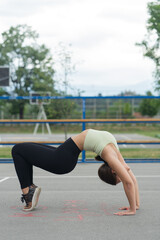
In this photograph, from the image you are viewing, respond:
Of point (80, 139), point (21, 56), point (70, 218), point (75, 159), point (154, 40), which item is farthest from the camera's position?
point (21, 56)

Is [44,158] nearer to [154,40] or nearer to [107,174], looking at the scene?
[107,174]

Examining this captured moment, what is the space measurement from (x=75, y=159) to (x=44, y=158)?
1.14 ft

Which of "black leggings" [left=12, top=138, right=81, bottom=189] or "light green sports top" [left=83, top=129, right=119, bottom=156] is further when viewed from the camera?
"black leggings" [left=12, top=138, right=81, bottom=189]

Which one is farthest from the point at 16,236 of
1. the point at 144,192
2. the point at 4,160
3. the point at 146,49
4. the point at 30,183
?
the point at 146,49

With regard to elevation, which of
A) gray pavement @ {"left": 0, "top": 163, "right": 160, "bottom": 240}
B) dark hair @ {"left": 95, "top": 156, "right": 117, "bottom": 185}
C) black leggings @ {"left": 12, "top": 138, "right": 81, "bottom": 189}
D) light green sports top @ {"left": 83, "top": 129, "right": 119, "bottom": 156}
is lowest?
gray pavement @ {"left": 0, "top": 163, "right": 160, "bottom": 240}

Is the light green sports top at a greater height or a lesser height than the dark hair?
greater

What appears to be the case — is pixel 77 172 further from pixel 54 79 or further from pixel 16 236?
pixel 54 79

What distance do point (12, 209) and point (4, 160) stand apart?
214 inches

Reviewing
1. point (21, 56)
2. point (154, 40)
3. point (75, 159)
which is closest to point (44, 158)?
point (75, 159)

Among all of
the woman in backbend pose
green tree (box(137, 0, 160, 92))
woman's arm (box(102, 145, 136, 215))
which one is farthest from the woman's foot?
green tree (box(137, 0, 160, 92))

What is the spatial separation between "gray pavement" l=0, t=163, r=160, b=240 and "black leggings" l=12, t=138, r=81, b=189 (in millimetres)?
449

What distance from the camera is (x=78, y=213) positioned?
15.6 feet

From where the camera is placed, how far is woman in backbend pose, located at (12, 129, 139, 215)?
181 inches

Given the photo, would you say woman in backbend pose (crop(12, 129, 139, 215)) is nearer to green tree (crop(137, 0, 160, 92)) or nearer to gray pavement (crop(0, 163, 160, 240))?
gray pavement (crop(0, 163, 160, 240))
